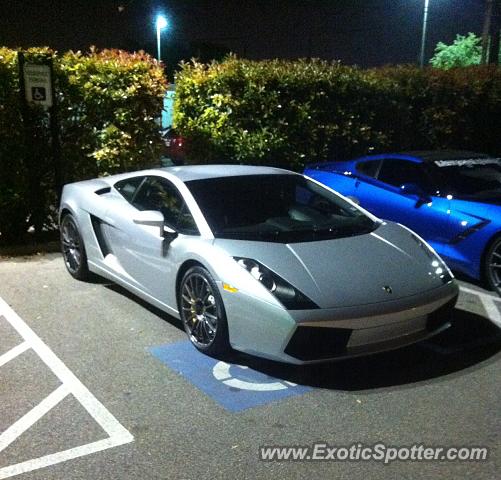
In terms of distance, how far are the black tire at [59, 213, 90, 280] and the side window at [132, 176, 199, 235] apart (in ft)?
3.42

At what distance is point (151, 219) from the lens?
4430 millimetres

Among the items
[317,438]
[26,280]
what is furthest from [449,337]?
[26,280]

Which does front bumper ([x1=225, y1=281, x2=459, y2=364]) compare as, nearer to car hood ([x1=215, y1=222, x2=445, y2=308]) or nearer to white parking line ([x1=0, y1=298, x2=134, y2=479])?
car hood ([x1=215, y1=222, x2=445, y2=308])

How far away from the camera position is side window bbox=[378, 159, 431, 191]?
655 cm

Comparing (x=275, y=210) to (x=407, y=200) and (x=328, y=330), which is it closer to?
(x=328, y=330)

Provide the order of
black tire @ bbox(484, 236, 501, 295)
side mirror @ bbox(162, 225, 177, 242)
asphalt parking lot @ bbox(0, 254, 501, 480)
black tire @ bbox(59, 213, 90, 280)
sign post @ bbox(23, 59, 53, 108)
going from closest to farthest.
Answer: asphalt parking lot @ bbox(0, 254, 501, 480), side mirror @ bbox(162, 225, 177, 242), black tire @ bbox(484, 236, 501, 295), black tire @ bbox(59, 213, 90, 280), sign post @ bbox(23, 59, 53, 108)

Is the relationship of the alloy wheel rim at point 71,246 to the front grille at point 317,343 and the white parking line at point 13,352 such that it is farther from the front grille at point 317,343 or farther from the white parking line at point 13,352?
the front grille at point 317,343

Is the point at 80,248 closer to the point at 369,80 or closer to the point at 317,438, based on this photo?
the point at 317,438

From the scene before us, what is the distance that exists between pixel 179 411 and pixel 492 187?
4.39 metres

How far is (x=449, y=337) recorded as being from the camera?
4.55 metres

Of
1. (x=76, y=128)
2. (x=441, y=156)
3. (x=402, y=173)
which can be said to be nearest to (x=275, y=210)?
(x=402, y=173)

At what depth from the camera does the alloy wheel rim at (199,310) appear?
4066mm

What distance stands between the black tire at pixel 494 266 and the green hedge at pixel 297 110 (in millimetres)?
4366

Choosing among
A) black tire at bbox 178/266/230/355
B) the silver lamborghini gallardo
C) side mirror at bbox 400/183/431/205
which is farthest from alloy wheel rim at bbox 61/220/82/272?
side mirror at bbox 400/183/431/205
